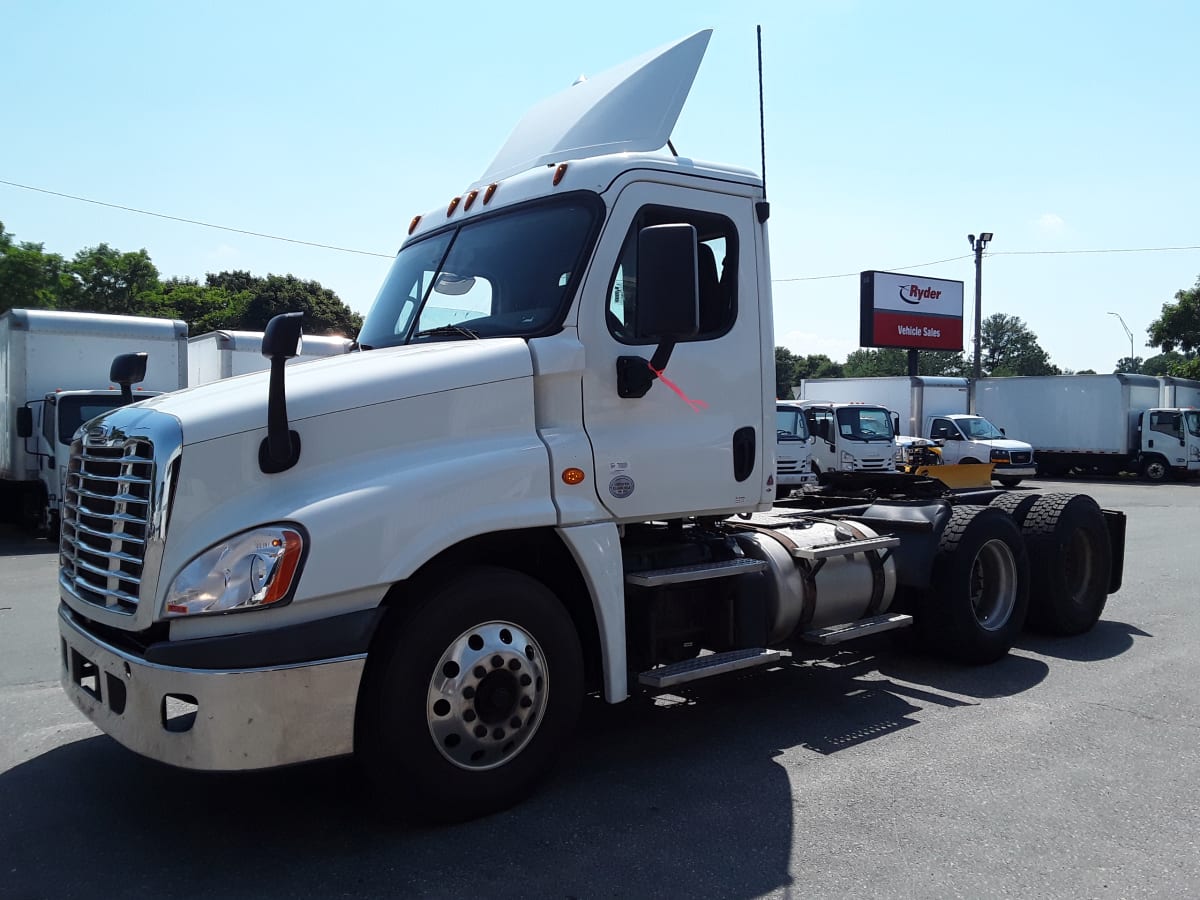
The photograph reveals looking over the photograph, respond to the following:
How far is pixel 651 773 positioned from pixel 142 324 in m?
14.1

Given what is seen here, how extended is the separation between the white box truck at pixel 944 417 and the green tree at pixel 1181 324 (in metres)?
27.9

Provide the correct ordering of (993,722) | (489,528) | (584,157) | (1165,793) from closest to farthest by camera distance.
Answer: (489,528)
(1165,793)
(584,157)
(993,722)

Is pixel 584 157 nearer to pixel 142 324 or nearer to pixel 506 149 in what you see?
pixel 506 149

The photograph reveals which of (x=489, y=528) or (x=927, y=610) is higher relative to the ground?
(x=489, y=528)

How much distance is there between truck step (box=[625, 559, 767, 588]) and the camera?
14.6ft

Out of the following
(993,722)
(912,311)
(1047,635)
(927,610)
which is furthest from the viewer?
(912,311)

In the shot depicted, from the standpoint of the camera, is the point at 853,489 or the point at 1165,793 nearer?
the point at 1165,793

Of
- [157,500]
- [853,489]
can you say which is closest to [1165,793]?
[853,489]

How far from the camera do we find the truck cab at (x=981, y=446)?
2611 cm

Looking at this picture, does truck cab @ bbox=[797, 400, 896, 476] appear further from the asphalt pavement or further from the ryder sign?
the ryder sign

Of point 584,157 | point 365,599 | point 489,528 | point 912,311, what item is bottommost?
point 365,599

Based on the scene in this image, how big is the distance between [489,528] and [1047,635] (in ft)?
18.1

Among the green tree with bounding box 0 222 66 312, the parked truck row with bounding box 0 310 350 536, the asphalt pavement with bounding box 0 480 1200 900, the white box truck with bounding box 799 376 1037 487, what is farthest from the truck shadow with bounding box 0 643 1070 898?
the green tree with bounding box 0 222 66 312

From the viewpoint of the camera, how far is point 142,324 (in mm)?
15680
